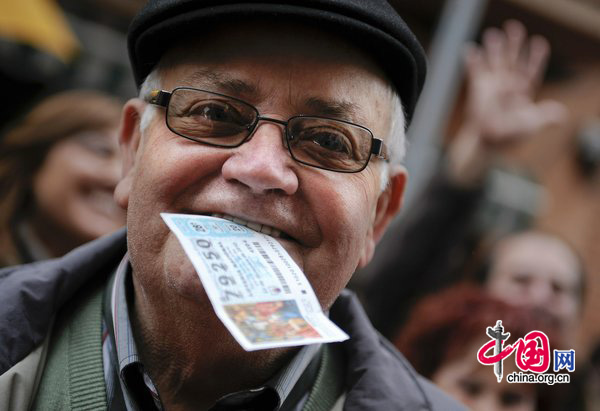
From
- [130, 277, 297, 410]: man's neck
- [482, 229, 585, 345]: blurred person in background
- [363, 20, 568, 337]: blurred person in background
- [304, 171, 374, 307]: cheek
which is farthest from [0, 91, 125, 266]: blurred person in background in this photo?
[482, 229, 585, 345]: blurred person in background

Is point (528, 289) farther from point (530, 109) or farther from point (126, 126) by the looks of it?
point (126, 126)

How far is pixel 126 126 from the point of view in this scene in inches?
82.7

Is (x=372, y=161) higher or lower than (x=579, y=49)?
lower

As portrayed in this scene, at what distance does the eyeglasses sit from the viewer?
172 cm

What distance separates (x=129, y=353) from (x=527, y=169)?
6.62 metres

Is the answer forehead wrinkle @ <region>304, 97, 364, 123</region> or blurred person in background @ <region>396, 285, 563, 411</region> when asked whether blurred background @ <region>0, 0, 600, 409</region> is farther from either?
forehead wrinkle @ <region>304, 97, 364, 123</region>

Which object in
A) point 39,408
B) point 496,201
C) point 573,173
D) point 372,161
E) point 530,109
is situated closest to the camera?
point 39,408

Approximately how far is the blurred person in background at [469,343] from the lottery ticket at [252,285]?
1.50m

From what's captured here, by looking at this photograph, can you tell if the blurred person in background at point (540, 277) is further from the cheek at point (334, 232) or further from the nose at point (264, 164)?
the nose at point (264, 164)

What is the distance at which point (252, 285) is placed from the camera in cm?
147

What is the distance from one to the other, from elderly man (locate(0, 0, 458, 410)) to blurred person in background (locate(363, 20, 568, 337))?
A: 154cm

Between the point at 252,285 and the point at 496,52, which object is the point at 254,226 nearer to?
the point at 252,285

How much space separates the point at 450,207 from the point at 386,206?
148cm

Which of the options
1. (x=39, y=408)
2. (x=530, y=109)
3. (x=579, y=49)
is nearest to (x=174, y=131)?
(x=39, y=408)
